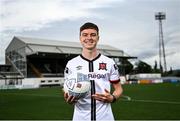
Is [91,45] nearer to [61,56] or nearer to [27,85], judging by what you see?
[27,85]

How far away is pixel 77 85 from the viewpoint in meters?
3.00

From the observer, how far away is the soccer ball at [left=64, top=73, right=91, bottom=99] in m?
3.00

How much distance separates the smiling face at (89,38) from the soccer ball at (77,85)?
0.28m

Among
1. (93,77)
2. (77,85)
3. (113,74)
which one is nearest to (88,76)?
(93,77)

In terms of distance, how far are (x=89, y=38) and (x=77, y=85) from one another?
47 centimetres

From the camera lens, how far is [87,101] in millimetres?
3115

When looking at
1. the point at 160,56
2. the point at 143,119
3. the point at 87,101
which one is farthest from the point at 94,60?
the point at 160,56

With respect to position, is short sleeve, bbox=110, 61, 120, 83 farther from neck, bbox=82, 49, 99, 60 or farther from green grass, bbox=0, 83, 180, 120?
green grass, bbox=0, 83, 180, 120

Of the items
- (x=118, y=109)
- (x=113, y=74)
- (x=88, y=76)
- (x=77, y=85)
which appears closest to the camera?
(x=77, y=85)

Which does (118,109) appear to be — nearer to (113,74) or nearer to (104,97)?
(113,74)

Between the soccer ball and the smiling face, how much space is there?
0.91 feet

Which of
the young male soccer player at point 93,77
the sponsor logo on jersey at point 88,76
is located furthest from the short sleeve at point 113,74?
the sponsor logo on jersey at point 88,76

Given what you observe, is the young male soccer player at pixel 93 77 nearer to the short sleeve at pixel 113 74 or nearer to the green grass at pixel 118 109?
the short sleeve at pixel 113 74

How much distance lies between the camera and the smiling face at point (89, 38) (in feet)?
10.4
